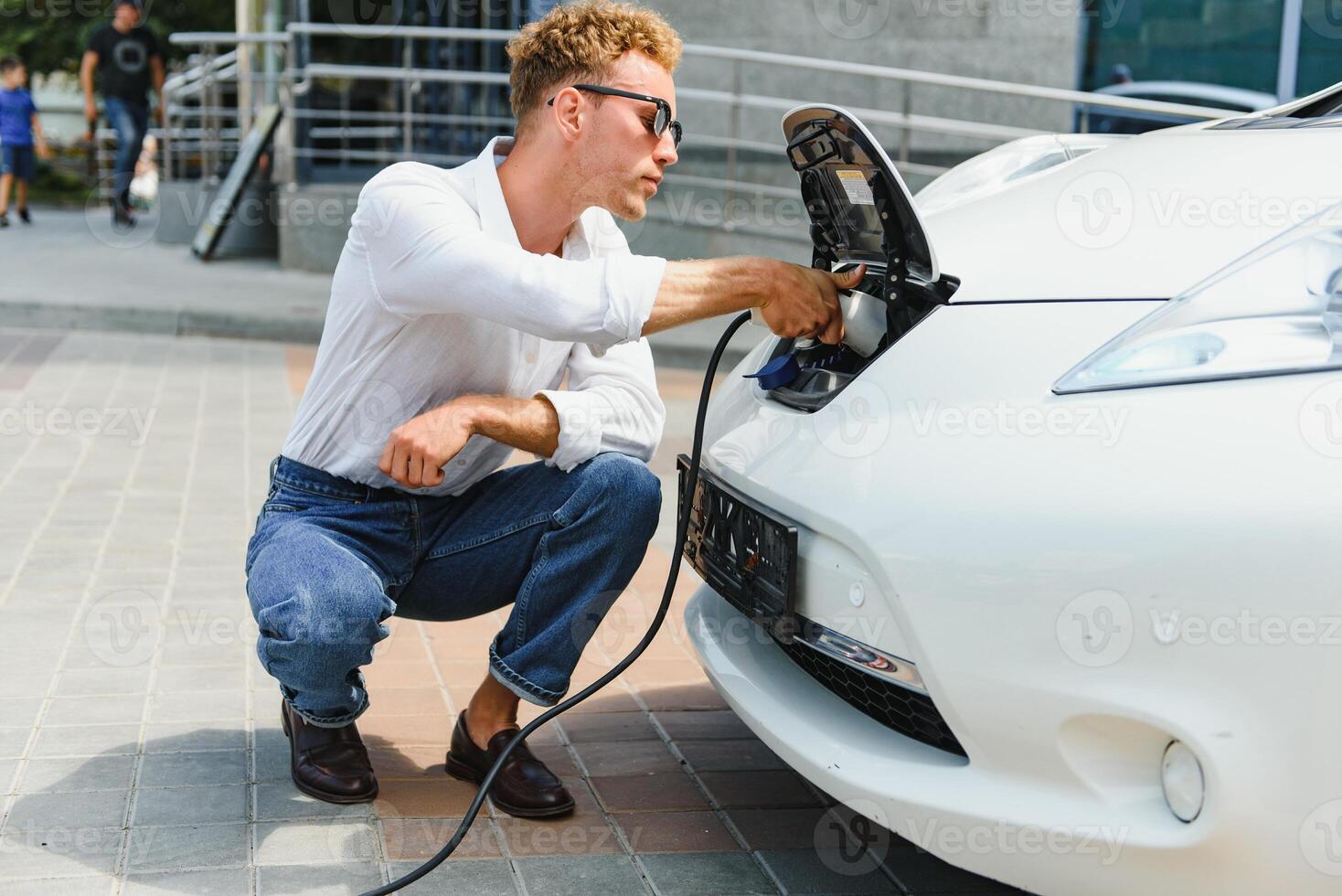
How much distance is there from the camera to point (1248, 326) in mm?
1894

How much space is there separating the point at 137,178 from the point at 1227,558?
12503 mm

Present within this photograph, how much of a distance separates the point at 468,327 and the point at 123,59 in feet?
38.5

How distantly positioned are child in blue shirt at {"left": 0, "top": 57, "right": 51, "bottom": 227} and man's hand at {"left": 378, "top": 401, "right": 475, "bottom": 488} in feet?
43.0

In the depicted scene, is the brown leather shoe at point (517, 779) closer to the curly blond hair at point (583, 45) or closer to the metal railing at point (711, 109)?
the curly blond hair at point (583, 45)

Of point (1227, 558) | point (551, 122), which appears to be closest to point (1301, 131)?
point (1227, 558)

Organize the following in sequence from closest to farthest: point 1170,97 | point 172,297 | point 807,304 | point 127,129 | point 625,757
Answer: point 807,304, point 625,757, point 172,297, point 1170,97, point 127,129

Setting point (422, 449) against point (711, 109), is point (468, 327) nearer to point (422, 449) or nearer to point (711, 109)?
point (422, 449)

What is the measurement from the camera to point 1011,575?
188 centimetres

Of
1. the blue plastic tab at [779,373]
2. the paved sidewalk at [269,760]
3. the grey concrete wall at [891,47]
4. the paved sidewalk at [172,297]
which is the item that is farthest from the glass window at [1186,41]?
the blue plastic tab at [779,373]

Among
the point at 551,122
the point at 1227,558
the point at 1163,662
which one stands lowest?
the point at 1163,662

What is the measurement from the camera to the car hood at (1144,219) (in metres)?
2.03

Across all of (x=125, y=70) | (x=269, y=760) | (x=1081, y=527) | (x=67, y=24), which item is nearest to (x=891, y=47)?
(x=125, y=70)

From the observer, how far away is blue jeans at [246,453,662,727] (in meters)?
2.46

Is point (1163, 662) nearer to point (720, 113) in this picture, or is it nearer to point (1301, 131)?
point (1301, 131)
